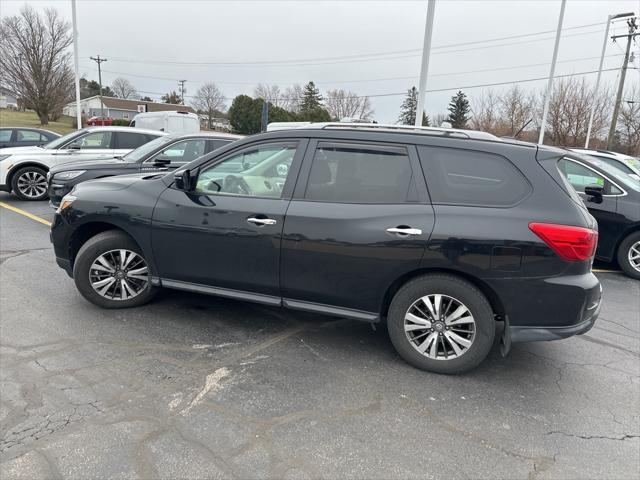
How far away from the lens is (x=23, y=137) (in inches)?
528

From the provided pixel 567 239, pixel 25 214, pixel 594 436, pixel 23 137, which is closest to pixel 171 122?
pixel 23 137

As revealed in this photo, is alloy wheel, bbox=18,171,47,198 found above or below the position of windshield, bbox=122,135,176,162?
below

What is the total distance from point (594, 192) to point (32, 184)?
10905 millimetres

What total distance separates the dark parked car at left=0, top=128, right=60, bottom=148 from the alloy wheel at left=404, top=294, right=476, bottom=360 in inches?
507

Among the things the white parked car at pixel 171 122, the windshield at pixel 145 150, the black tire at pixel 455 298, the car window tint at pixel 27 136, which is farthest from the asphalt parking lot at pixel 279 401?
the white parked car at pixel 171 122

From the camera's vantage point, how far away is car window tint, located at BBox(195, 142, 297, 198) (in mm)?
3805

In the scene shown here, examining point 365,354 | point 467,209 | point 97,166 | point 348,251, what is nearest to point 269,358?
point 365,354

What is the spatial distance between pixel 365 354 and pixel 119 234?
248cm

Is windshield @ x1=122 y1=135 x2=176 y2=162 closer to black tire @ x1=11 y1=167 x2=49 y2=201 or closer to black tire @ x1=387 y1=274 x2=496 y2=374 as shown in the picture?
black tire @ x1=11 y1=167 x2=49 y2=201

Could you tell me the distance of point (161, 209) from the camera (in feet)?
13.2

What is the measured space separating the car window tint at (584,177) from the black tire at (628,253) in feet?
2.21

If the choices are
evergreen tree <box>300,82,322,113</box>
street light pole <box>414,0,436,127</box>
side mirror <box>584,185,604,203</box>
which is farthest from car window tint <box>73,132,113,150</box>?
evergreen tree <box>300,82,322,113</box>

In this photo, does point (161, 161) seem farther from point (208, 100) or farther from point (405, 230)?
point (208, 100)

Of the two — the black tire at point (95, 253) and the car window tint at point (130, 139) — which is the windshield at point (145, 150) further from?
the black tire at point (95, 253)
